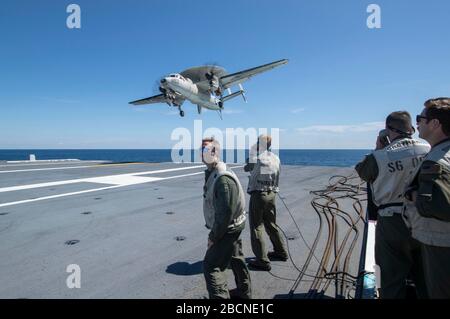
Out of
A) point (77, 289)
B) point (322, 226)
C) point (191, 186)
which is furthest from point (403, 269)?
point (191, 186)

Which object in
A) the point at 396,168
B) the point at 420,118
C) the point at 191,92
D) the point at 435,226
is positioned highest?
the point at 191,92

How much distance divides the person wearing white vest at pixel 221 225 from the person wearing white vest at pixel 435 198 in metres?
1.59

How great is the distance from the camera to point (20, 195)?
28.2 feet

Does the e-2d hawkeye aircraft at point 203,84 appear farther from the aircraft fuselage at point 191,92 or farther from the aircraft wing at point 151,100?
the aircraft wing at point 151,100

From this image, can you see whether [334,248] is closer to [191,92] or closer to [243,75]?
[191,92]

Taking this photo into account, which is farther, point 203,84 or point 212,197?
point 203,84

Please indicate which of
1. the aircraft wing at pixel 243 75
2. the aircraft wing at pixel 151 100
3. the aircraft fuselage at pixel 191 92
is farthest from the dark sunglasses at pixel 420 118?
the aircraft wing at pixel 151 100

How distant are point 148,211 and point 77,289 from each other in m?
3.61

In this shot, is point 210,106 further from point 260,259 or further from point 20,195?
point 260,259

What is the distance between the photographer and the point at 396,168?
258 centimetres

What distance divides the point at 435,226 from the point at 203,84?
90.2 feet

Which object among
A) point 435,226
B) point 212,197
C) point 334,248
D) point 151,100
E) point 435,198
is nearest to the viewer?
point 435,198

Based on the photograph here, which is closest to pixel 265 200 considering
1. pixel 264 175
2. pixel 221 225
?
pixel 264 175

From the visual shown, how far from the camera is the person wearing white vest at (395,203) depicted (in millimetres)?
2473
